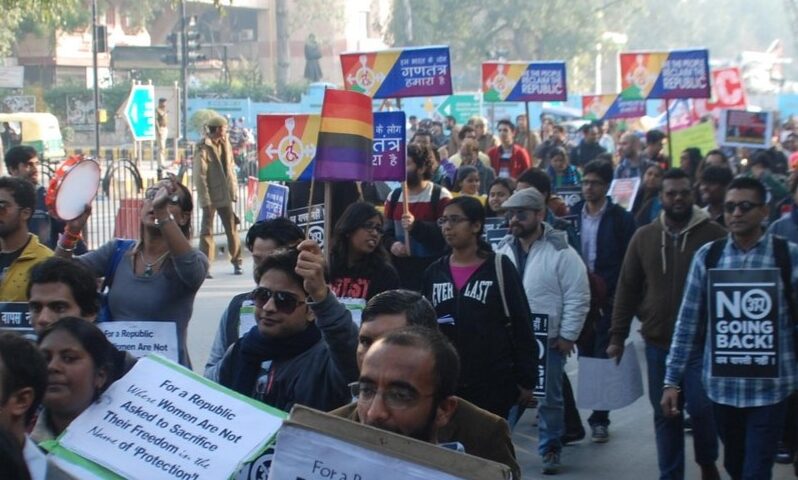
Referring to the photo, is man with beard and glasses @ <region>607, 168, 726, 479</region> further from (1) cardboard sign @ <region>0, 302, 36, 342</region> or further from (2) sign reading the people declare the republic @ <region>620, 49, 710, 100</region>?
(2) sign reading the people declare the republic @ <region>620, 49, 710, 100</region>

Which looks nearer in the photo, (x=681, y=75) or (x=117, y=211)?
(x=681, y=75)

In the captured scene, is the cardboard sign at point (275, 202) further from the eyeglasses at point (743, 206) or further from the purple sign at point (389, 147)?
the eyeglasses at point (743, 206)

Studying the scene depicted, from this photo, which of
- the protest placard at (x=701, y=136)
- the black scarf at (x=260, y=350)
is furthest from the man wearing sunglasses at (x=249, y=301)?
the protest placard at (x=701, y=136)

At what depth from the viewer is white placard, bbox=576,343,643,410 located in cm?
782

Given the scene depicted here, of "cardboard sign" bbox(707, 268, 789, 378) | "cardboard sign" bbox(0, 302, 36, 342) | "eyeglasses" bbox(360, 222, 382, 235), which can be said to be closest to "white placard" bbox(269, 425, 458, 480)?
"cardboard sign" bbox(0, 302, 36, 342)

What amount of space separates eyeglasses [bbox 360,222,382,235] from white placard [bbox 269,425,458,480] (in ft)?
12.8

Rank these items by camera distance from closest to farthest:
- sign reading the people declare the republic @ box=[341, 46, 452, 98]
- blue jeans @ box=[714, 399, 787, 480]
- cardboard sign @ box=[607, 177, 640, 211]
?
blue jeans @ box=[714, 399, 787, 480]
sign reading the people declare the republic @ box=[341, 46, 452, 98]
cardboard sign @ box=[607, 177, 640, 211]

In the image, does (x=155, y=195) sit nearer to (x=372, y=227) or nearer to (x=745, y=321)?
(x=372, y=227)

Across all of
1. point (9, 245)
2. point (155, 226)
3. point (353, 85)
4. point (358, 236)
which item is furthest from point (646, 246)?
point (353, 85)

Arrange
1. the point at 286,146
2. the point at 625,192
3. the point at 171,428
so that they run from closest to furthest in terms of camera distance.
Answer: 1. the point at 171,428
2. the point at 286,146
3. the point at 625,192

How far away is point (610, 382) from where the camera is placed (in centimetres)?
786

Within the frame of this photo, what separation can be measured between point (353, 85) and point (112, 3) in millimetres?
52980

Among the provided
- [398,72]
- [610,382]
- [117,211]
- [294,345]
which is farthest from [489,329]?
[117,211]

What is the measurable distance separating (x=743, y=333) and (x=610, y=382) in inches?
69.1
